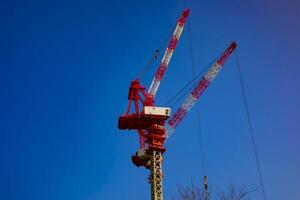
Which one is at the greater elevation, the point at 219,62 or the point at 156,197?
the point at 219,62

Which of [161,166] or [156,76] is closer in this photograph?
[161,166]

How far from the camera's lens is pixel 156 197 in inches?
3285

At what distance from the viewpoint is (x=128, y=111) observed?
9031 centimetres

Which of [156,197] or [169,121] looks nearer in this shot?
[156,197]

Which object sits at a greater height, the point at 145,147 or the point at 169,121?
the point at 169,121

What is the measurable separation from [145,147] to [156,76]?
17.7m

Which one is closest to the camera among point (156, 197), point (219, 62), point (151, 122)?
point (156, 197)

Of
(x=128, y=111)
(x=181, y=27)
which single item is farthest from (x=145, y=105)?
(x=181, y=27)

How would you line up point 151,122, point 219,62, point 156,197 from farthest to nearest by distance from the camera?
point 219,62
point 151,122
point 156,197

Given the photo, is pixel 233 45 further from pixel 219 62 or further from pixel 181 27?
pixel 181 27

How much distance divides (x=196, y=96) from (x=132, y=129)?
1744 cm

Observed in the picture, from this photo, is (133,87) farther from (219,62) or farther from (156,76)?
(219,62)

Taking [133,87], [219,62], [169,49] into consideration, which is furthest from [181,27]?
[133,87]

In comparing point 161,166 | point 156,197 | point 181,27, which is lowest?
point 156,197
